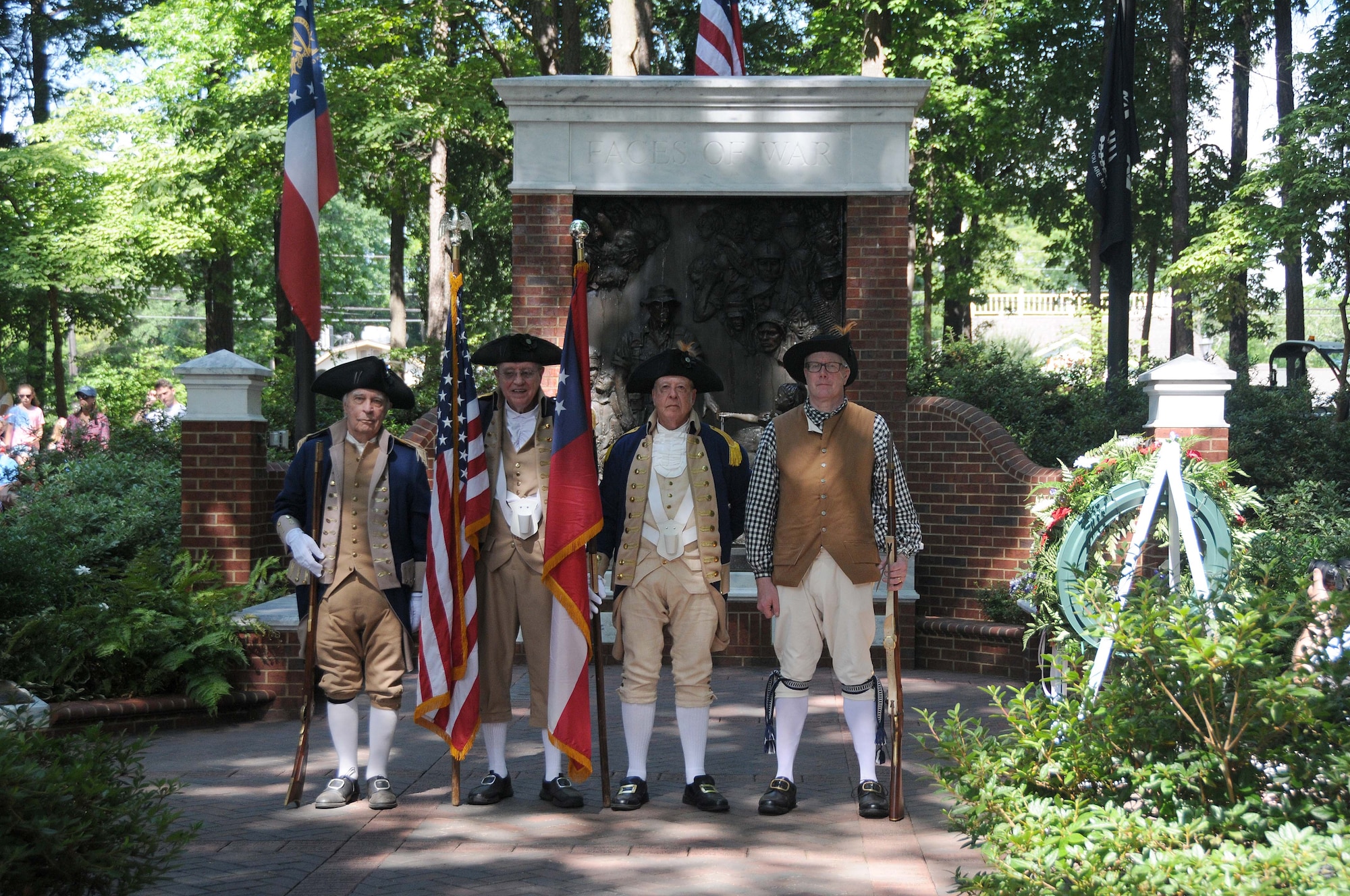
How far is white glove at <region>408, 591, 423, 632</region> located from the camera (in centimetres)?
602

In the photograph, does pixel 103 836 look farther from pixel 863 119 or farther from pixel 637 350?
pixel 863 119

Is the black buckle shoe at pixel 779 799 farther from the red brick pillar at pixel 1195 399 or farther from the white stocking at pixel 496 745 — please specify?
the red brick pillar at pixel 1195 399

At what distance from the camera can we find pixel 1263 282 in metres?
28.3

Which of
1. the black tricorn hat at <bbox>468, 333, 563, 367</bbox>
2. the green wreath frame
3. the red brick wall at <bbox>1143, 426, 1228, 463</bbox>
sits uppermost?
the black tricorn hat at <bbox>468, 333, 563, 367</bbox>

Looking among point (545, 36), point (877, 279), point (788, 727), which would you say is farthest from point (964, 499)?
point (545, 36)

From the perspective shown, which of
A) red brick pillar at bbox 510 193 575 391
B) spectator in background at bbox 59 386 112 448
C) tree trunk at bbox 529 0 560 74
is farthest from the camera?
tree trunk at bbox 529 0 560 74

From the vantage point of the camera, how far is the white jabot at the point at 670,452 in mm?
6062

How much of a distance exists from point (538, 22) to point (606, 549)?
1764 cm

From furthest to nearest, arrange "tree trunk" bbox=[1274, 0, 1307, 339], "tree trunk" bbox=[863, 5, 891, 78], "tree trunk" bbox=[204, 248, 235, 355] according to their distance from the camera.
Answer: "tree trunk" bbox=[204, 248, 235, 355]
"tree trunk" bbox=[1274, 0, 1307, 339]
"tree trunk" bbox=[863, 5, 891, 78]

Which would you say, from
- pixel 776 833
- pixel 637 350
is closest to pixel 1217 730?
pixel 776 833

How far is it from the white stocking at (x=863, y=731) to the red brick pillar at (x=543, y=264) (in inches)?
175

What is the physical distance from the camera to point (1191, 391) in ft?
28.2

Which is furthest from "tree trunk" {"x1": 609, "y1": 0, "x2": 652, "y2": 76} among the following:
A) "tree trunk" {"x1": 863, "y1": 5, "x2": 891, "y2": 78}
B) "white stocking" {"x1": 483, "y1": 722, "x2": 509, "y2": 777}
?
"white stocking" {"x1": 483, "y1": 722, "x2": 509, "y2": 777}

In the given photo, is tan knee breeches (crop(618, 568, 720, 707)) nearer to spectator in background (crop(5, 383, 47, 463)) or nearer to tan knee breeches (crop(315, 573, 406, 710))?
tan knee breeches (crop(315, 573, 406, 710))
